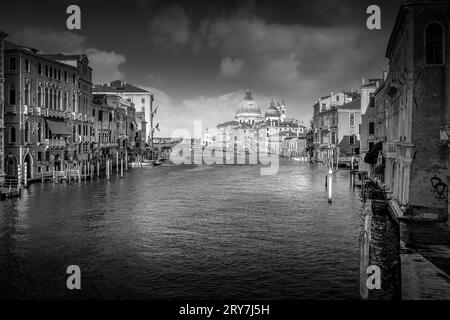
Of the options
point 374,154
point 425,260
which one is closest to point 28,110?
point 374,154

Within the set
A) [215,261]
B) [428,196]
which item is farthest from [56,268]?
[428,196]

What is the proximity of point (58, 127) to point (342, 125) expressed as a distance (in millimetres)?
44721

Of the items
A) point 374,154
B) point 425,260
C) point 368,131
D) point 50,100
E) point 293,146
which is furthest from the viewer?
point 293,146

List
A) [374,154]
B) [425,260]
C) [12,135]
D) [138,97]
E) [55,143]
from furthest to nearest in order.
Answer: [138,97] → [55,143] → [12,135] → [374,154] → [425,260]

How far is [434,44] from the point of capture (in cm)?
2056

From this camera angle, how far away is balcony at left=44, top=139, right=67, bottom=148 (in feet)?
150

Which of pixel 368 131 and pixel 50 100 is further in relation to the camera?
pixel 368 131

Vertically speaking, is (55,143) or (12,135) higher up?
(12,135)

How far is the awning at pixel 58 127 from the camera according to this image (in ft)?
151

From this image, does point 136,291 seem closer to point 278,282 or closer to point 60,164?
point 278,282

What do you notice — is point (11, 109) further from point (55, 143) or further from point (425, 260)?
point (425, 260)

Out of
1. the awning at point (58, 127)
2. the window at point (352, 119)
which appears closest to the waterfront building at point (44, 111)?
the awning at point (58, 127)

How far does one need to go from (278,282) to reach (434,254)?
507 centimetres

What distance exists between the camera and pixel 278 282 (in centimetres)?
1482
